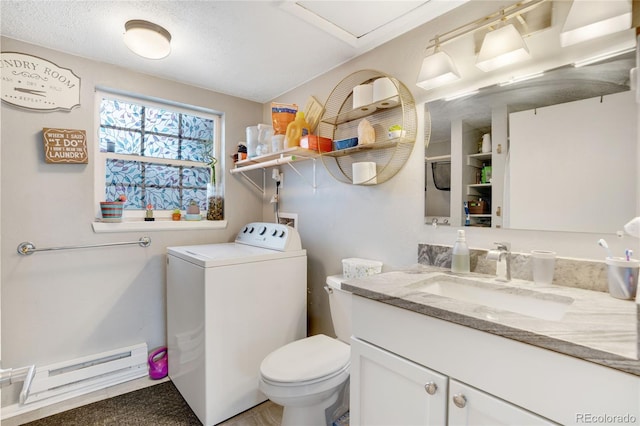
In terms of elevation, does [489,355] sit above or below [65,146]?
below

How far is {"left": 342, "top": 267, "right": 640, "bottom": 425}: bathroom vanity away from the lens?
652 mm

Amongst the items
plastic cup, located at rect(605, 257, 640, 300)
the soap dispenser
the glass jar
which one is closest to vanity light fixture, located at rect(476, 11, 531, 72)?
the soap dispenser

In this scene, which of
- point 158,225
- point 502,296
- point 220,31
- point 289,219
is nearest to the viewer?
point 502,296

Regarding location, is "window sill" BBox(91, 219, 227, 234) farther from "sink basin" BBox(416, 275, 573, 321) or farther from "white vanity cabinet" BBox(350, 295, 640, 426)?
"sink basin" BBox(416, 275, 573, 321)

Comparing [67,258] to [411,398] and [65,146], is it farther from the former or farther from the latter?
[411,398]

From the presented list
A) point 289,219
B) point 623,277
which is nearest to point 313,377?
point 623,277

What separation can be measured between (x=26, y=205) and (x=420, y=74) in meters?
2.38

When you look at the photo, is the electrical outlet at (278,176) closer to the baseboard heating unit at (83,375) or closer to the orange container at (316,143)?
the orange container at (316,143)

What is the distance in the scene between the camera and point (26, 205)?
5.87ft

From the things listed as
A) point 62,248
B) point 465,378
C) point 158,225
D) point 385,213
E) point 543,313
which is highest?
point 385,213

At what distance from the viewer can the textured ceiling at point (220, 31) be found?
1.45 m

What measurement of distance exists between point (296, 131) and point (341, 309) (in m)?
1.16

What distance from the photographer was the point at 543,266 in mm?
1135

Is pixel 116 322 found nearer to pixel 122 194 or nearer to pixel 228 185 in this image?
pixel 122 194
